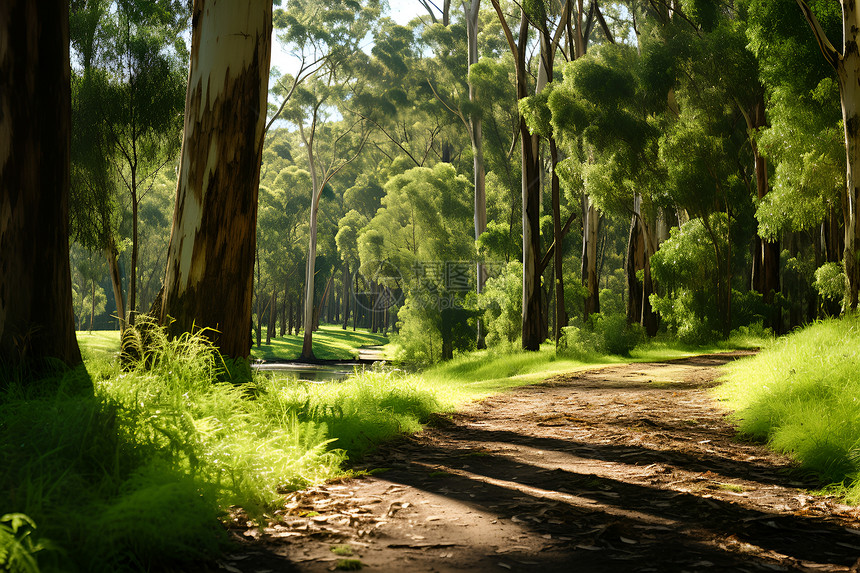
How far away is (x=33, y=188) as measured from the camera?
396cm

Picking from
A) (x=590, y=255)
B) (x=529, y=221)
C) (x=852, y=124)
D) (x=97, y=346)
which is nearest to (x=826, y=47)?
(x=852, y=124)

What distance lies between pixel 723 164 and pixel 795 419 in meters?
16.5

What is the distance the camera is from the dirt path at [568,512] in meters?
2.36

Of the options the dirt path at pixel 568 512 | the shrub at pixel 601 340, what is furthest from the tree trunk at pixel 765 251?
the dirt path at pixel 568 512

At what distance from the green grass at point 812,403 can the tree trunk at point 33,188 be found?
4720 millimetres

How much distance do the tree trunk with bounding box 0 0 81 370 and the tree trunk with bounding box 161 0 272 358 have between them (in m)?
0.94

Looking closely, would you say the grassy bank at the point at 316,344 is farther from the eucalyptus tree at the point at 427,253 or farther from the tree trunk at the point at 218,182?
the tree trunk at the point at 218,182

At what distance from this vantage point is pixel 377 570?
2.25m

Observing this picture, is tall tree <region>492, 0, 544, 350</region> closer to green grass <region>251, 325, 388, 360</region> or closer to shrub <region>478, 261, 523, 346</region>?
shrub <region>478, 261, 523, 346</region>

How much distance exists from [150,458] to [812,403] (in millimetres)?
4518

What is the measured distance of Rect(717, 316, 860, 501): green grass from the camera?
362cm

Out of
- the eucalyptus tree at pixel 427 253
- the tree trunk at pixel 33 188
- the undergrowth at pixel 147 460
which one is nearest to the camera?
the undergrowth at pixel 147 460

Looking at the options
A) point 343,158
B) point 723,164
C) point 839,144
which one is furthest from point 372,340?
point 839,144

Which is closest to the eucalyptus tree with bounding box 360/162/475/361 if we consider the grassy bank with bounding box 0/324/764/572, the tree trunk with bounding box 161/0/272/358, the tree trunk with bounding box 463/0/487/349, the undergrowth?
the tree trunk with bounding box 463/0/487/349
